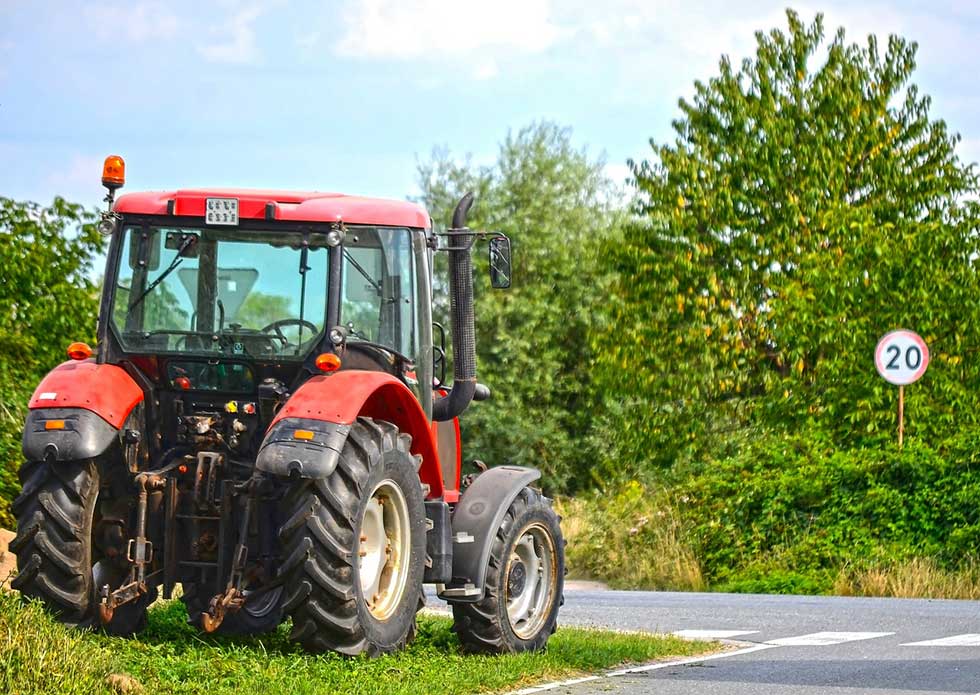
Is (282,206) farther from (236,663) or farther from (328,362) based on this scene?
(236,663)

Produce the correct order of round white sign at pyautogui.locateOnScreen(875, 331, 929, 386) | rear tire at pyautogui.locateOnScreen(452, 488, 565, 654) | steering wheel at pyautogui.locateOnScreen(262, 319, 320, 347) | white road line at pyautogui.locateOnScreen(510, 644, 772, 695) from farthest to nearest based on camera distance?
round white sign at pyautogui.locateOnScreen(875, 331, 929, 386) < rear tire at pyautogui.locateOnScreen(452, 488, 565, 654) < steering wheel at pyautogui.locateOnScreen(262, 319, 320, 347) < white road line at pyautogui.locateOnScreen(510, 644, 772, 695)

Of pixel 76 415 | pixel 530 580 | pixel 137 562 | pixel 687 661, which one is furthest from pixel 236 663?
pixel 687 661

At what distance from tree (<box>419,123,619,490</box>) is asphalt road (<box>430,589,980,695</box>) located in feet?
90.2

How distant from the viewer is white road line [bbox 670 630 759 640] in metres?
14.1

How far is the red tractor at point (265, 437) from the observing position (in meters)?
9.58

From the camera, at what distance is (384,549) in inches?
403

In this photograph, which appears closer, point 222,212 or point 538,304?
point 222,212

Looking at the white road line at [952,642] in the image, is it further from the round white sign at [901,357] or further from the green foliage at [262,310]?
the round white sign at [901,357]

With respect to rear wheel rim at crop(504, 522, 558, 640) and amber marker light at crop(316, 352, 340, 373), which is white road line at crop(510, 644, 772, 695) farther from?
amber marker light at crop(316, 352, 340, 373)

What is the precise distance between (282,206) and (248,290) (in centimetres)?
54

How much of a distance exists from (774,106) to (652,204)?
3.06 m

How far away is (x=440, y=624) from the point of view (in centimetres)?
1301

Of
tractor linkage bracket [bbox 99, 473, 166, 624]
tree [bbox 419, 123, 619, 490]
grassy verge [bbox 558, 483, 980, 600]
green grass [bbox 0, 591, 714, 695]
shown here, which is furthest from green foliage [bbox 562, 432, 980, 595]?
tree [bbox 419, 123, 619, 490]

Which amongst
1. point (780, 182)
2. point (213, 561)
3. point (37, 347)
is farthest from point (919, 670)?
point (780, 182)
